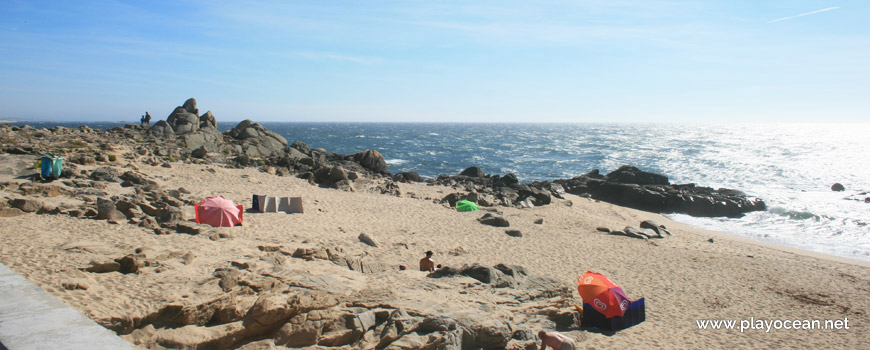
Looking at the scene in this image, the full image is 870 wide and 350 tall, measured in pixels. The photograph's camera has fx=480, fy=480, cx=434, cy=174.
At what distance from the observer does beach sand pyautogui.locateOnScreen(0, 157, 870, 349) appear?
27.9ft

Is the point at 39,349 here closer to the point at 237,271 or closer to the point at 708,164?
the point at 237,271

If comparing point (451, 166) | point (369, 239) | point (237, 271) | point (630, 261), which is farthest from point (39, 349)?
point (451, 166)

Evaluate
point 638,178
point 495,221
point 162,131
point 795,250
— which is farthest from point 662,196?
point 162,131

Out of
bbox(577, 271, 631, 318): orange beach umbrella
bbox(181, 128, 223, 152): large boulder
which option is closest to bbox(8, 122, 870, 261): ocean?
bbox(181, 128, 223, 152): large boulder

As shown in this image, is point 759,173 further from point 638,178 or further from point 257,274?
point 257,274

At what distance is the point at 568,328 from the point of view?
970cm

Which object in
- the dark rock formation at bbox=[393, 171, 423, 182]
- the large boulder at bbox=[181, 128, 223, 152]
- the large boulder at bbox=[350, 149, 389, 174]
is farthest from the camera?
the large boulder at bbox=[350, 149, 389, 174]

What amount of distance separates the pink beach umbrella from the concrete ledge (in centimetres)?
1214

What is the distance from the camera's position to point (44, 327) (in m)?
2.59

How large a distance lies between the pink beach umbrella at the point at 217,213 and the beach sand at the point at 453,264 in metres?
0.68

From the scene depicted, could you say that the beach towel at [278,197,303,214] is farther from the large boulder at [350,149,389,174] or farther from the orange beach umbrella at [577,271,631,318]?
the large boulder at [350,149,389,174]

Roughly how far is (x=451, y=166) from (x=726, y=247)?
32730 mm

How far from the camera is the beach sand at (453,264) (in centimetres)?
851

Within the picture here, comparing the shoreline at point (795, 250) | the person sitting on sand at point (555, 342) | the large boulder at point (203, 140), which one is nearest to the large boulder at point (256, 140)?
the large boulder at point (203, 140)
